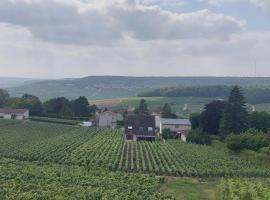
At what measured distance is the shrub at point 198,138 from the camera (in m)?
67.6

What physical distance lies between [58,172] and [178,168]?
12.1 meters

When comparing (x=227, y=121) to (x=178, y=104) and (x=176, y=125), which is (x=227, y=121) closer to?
(x=176, y=125)

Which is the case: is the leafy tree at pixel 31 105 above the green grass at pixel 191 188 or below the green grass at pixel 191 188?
above

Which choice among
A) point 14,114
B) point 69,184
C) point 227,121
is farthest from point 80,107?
point 69,184

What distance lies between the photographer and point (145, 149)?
59.4 metres

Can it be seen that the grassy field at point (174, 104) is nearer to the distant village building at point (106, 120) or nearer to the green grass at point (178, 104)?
the green grass at point (178, 104)

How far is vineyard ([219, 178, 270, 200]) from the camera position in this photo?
108 ft

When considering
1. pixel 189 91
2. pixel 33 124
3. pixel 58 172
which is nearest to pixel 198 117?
pixel 33 124

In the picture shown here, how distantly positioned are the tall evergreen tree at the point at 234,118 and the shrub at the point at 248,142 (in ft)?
42.0

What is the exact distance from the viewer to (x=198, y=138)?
222 ft

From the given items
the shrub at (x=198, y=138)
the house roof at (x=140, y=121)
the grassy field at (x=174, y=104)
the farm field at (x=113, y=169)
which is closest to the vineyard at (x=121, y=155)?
the farm field at (x=113, y=169)

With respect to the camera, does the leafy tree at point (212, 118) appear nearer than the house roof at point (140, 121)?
No

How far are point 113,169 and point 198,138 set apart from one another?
26649mm

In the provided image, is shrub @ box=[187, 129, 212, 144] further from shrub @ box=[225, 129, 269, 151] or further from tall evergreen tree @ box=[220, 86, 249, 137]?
shrub @ box=[225, 129, 269, 151]
